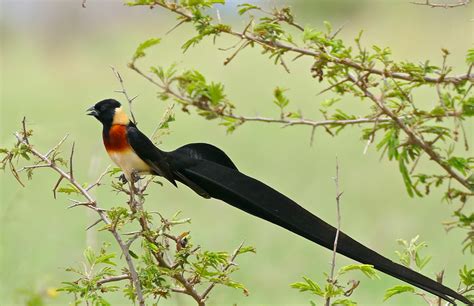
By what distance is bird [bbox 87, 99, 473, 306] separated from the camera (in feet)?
7.95

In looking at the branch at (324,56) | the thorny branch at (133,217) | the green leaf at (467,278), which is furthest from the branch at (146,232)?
the green leaf at (467,278)

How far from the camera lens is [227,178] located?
2430 mm

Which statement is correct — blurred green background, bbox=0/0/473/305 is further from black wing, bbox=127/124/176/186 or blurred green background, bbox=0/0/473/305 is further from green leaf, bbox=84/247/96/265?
green leaf, bbox=84/247/96/265

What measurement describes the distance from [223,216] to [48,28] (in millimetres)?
9733

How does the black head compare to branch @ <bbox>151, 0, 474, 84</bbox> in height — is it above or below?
below

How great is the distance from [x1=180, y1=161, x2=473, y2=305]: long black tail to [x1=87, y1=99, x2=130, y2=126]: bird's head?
22 cm

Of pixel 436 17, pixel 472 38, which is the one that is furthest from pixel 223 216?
pixel 436 17

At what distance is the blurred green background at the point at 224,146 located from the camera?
5984mm

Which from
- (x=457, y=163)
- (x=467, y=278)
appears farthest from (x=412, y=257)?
(x=457, y=163)

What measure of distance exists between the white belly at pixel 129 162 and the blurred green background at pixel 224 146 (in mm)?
275

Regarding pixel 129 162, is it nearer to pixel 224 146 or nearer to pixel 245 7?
pixel 245 7

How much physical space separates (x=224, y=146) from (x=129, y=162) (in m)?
6.95

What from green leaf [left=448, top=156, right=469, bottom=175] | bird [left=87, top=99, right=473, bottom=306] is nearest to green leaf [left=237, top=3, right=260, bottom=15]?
bird [left=87, top=99, right=473, bottom=306]

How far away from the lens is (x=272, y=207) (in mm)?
2443
